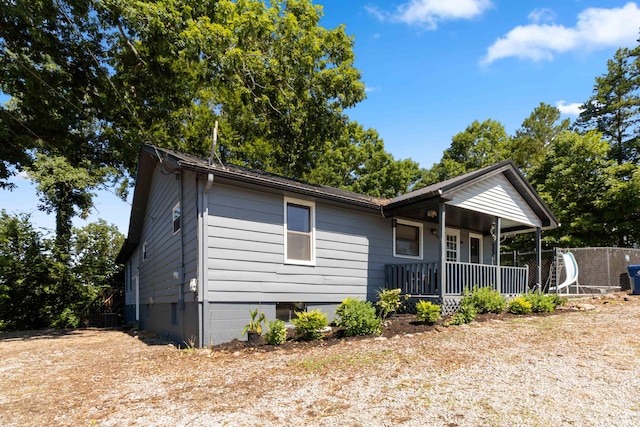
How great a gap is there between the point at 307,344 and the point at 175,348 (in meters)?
2.72

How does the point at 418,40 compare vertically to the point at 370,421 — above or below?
above

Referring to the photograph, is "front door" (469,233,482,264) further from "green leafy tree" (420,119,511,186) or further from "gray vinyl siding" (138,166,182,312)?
"green leafy tree" (420,119,511,186)

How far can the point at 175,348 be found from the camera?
25.0ft

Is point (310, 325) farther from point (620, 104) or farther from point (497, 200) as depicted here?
point (620, 104)

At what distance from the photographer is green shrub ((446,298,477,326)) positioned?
845 centimetres

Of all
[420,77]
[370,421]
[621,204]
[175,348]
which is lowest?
[175,348]

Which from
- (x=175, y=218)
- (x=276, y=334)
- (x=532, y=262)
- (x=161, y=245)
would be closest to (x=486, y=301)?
(x=276, y=334)

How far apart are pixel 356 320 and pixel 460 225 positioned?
7.25 meters

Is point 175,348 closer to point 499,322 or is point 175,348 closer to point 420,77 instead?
point 499,322

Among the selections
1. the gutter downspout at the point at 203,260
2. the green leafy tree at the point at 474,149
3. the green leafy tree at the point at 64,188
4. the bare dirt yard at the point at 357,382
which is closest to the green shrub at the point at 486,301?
the bare dirt yard at the point at 357,382

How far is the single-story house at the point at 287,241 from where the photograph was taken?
24.3ft

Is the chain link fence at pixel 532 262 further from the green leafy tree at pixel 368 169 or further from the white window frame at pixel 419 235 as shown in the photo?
the green leafy tree at pixel 368 169

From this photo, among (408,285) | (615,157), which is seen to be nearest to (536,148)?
(615,157)

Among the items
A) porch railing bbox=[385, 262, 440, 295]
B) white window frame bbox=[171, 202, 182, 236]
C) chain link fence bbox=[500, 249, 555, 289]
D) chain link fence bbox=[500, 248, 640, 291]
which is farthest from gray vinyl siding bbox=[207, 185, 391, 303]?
chain link fence bbox=[500, 249, 555, 289]
